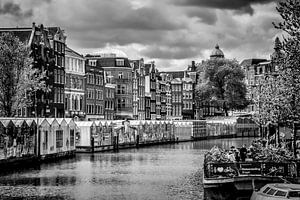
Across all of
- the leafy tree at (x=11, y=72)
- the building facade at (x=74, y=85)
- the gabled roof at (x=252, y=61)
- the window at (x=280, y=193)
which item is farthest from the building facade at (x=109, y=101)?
the window at (x=280, y=193)

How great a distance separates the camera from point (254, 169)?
113 feet

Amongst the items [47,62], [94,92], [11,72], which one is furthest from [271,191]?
[94,92]

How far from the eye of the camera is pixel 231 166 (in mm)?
34656

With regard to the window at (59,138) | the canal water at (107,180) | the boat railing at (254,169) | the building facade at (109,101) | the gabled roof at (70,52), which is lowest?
the canal water at (107,180)

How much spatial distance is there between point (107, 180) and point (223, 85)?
97399mm

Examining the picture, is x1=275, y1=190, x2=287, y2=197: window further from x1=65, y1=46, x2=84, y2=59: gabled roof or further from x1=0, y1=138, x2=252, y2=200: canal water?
x1=65, y1=46, x2=84, y2=59: gabled roof

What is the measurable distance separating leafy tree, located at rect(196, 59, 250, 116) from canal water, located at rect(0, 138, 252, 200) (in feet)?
250

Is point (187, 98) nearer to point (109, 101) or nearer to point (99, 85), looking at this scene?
point (109, 101)

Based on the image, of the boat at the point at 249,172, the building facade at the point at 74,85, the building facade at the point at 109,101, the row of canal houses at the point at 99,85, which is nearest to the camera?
the boat at the point at 249,172

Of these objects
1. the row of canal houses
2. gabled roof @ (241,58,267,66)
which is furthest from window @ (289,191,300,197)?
gabled roof @ (241,58,267,66)

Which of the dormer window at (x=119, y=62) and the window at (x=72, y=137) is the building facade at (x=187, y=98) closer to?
the dormer window at (x=119, y=62)

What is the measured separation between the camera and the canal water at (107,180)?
1409 inches

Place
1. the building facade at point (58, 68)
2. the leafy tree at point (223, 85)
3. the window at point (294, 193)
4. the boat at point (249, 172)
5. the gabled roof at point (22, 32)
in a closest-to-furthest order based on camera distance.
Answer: the window at point (294, 193) < the boat at point (249, 172) < the gabled roof at point (22, 32) < the building facade at point (58, 68) < the leafy tree at point (223, 85)

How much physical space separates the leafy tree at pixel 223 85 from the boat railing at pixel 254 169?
9969 cm
